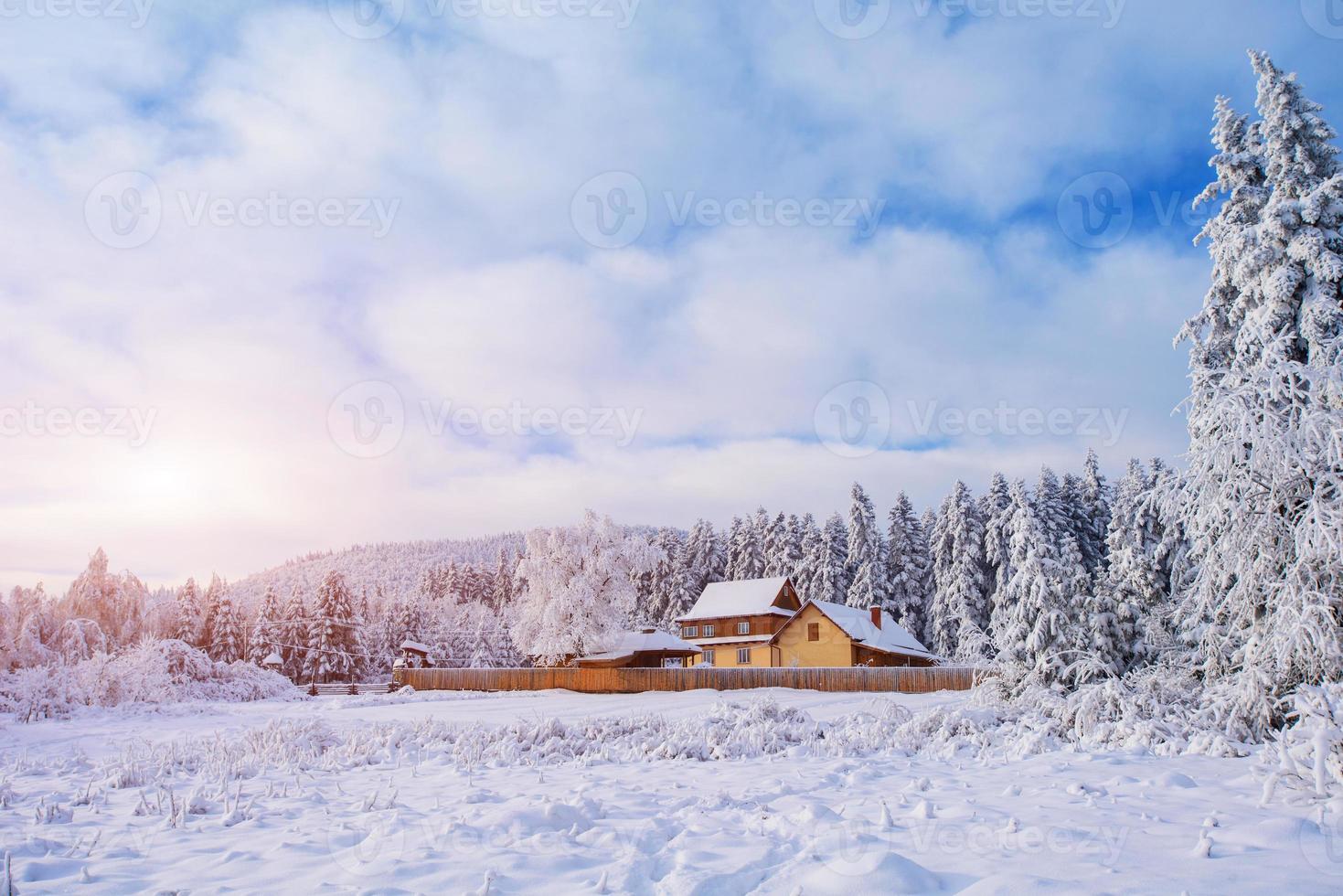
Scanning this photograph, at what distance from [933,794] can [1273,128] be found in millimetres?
15822

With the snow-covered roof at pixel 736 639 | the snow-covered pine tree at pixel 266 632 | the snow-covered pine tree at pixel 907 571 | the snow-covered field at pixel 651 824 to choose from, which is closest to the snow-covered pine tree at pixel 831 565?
the snow-covered pine tree at pixel 907 571

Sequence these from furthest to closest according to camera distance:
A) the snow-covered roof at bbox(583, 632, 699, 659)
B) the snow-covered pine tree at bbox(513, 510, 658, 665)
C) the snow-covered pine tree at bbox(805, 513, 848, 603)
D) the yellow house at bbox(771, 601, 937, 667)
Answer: the snow-covered pine tree at bbox(805, 513, 848, 603), the snow-covered roof at bbox(583, 632, 699, 659), the yellow house at bbox(771, 601, 937, 667), the snow-covered pine tree at bbox(513, 510, 658, 665)

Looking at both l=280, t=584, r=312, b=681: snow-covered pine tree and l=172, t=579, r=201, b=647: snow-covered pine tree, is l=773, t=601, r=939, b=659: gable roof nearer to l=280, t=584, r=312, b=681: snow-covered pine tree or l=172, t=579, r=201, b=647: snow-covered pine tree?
l=280, t=584, r=312, b=681: snow-covered pine tree

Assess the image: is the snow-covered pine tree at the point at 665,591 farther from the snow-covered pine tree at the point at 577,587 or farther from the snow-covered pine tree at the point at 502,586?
the snow-covered pine tree at the point at 577,587

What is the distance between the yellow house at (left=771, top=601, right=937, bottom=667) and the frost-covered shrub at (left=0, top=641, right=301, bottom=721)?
3057cm

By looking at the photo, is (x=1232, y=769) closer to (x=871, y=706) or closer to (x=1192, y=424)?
(x=1192, y=424)

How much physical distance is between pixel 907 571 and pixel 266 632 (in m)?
56.0

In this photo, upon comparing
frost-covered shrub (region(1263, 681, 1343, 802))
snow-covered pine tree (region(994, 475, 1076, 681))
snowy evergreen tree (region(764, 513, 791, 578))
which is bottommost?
frost-covered shrub (region(1263, 681, 1343, 802))

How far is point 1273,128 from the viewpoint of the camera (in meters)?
15.5

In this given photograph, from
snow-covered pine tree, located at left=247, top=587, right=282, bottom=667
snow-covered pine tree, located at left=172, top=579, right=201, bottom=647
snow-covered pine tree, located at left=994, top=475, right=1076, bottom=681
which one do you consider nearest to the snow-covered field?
snow-covered pine tree, located at left=994, top=475, right=1076, bottom=681

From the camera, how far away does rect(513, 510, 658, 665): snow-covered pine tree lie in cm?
4584

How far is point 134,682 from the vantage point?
29.2m

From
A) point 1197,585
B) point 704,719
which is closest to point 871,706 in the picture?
point 704,719

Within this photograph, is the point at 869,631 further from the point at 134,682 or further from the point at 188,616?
the point at 188,616
